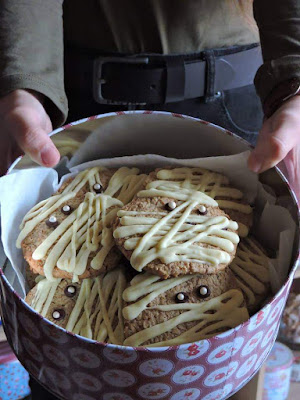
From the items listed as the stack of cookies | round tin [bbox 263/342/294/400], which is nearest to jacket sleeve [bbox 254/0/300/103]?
the stack of cookies

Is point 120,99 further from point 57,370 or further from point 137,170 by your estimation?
point 57,370

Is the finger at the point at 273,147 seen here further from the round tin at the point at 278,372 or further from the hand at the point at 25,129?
the round tin at the point at 278,372

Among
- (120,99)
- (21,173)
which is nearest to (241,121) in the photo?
(120,99)

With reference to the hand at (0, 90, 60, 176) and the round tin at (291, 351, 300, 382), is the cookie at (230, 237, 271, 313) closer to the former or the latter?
the hand at (0, 90, 60, 176)

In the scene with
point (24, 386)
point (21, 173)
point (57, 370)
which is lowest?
point (24, 386)

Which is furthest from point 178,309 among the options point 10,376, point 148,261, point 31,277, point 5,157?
point 10,376

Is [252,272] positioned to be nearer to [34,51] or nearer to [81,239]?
[81,239]
